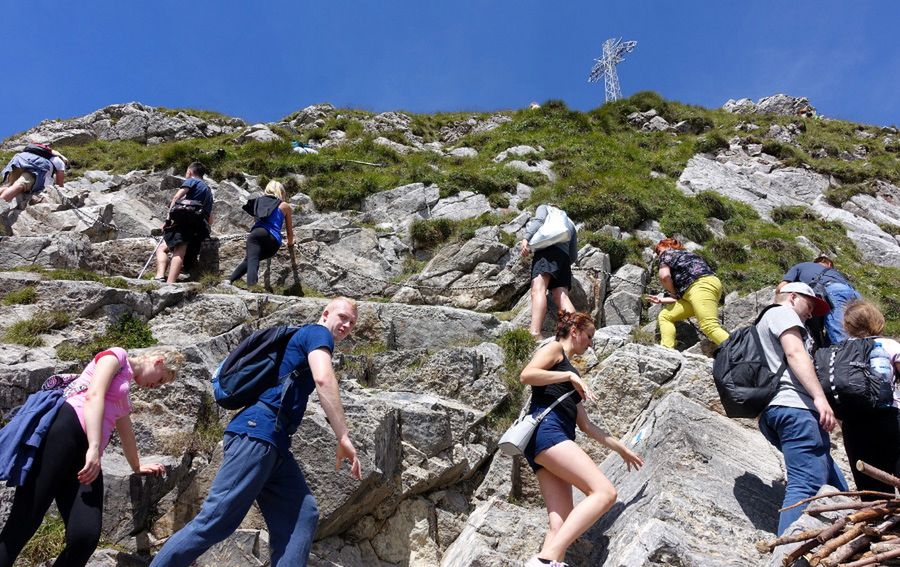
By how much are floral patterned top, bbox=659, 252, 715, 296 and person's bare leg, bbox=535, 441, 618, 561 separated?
15.6 feet

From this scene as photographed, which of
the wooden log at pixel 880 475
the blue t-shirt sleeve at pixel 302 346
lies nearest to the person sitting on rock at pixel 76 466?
the blue t-shirt sleeve at pixel 302 346

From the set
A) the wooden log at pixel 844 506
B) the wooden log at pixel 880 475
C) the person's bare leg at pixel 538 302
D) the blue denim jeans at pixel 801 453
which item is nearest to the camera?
the wooden log at pixel 844 506

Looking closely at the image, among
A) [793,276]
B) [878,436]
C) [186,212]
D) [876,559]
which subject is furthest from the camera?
[186,212]

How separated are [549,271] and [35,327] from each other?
22.1 ft

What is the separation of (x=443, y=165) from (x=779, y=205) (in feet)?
33.0

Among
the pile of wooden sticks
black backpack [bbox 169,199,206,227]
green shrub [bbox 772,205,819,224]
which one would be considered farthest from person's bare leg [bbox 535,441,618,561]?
green shrub [bbox 772,205,819,224]

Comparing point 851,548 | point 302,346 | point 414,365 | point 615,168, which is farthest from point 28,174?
point 615,168

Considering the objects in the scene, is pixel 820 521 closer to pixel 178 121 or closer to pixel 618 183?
pixel 618 183

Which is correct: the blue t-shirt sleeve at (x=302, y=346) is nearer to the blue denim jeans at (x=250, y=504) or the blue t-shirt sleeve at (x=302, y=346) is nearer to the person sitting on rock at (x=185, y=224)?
the blue denim jeans at (x=250, y=504)

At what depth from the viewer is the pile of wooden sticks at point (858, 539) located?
3.21 metres

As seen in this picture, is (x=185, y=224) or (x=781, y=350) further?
(x=185, y=224)

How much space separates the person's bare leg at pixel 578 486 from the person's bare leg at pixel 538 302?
373 cm

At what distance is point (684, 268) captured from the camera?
8.52 metres

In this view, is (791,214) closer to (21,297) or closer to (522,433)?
(522,433)
